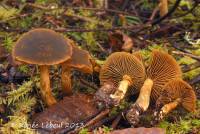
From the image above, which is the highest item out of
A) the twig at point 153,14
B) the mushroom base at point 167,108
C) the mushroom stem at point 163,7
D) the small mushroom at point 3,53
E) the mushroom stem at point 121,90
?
the mushroom stem at point 163,7

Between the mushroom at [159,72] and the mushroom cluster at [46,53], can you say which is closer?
the mushroom cluster at [46,53]

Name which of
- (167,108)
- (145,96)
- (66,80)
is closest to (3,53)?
(66,80)

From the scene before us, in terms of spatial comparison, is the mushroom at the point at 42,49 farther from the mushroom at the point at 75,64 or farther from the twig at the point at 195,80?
the twig at the point at 195,80

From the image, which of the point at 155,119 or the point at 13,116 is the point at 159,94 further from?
the point at 13,116

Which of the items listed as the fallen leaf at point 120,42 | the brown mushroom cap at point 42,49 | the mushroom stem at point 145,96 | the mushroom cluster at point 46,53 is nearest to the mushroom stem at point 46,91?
the mushroom cluster at point 46,53

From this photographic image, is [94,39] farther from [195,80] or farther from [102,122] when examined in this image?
[102,122]

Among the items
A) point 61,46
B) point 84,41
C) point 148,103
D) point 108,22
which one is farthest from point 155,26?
point 61,46
